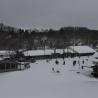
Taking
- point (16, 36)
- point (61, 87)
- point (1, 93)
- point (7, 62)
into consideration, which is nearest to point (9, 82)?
point (1, 93)

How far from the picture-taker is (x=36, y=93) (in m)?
14.6

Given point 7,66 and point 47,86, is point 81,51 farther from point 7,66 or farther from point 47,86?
point 47,86

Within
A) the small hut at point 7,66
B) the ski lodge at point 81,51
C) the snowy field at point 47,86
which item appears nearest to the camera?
the snowy field at point 47,86

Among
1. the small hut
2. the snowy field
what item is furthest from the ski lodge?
the snowy field

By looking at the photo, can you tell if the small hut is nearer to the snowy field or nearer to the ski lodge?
the snowy field

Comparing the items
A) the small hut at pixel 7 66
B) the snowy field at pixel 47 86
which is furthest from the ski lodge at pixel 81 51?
the snowy field at pixel 47 86

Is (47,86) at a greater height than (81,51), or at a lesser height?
lesser

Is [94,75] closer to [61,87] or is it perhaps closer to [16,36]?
[61,87]

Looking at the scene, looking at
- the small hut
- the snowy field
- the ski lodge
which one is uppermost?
the ski lodge

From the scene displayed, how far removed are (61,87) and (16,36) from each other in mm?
53581

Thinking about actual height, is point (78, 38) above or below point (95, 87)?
above

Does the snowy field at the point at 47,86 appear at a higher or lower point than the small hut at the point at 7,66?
lower

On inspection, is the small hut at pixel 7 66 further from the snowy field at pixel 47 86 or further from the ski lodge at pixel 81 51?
the ski lodge at pixel 81 51

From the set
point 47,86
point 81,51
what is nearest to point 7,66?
point 47,86
